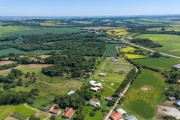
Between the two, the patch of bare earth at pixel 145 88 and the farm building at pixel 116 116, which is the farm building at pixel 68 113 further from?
the patch of bare earth at pixel 145 88

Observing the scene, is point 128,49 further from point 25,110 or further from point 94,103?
point 25,110

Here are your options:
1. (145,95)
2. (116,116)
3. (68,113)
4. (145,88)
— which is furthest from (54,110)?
(145,88)

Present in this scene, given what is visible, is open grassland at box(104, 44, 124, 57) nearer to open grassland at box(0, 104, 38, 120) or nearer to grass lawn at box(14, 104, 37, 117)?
grass lawn at box(14, 104, 37, 117)

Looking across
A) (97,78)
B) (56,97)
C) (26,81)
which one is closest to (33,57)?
(26,81)

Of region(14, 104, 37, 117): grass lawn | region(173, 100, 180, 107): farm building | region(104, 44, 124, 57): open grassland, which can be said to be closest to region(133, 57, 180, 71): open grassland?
region(104, 44, 124, 57): open grassland

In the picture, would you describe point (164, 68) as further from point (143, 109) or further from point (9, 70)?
point (9, 70)
